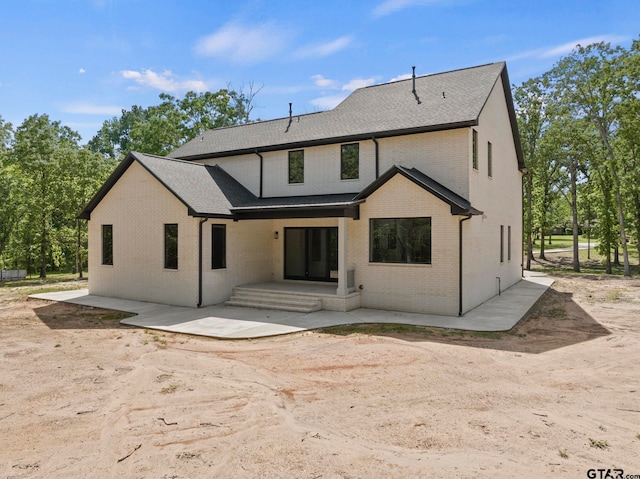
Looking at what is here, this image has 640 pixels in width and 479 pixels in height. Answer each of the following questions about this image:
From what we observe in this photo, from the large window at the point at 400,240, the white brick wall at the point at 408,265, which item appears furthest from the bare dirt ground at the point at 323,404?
the large window at the point at 400,240

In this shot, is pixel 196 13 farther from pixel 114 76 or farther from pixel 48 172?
pixel 48 172

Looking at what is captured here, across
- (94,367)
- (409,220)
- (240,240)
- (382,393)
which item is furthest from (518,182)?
(94,367)

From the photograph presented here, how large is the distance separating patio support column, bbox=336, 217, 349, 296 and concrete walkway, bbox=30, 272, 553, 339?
0.83m

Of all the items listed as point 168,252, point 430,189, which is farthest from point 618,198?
point 168,252

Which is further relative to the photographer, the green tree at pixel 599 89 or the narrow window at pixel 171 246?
the green tree at pixel 599 89

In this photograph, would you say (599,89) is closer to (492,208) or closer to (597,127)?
(597,127)

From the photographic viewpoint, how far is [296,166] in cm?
1648

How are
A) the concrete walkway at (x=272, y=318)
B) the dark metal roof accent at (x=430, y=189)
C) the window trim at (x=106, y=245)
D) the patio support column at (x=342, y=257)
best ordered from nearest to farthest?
1. the concrete walkway at (x=272, y=318)
2. the dark metal roof accent at (x=430, y=189)
3. the patio support column at (x=342, y=257)
4. the window trim at (x=106, y=245)

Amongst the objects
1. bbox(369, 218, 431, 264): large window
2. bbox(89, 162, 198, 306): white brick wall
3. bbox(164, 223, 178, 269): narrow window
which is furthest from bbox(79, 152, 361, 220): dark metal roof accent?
bbox(164, 223, 178, 269): narrow window

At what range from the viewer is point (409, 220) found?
12570 millimetres

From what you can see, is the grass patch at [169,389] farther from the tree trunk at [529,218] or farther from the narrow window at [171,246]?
the tree trunk at [529,218]

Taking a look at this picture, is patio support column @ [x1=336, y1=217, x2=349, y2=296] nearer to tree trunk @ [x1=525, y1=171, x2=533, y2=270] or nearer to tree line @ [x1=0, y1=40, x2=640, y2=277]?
tree line @ [x1=0, y1=40, x2=640, y2=277]

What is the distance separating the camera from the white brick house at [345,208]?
494 inches

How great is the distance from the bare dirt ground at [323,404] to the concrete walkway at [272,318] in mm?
673
